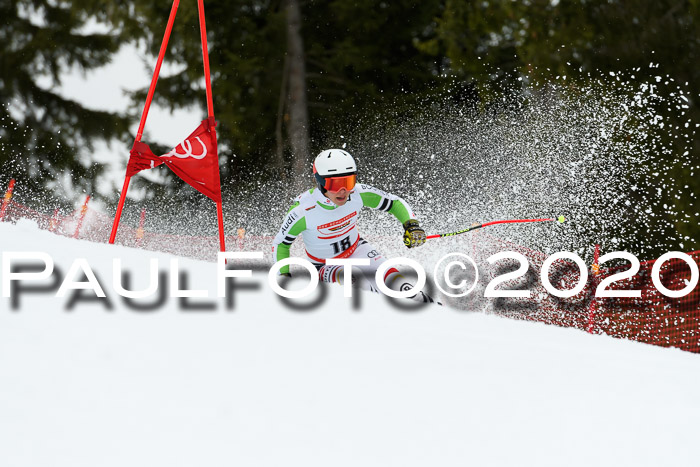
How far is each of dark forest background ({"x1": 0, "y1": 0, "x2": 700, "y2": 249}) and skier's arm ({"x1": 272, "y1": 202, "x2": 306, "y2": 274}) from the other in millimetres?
8151

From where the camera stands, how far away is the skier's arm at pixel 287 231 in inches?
207

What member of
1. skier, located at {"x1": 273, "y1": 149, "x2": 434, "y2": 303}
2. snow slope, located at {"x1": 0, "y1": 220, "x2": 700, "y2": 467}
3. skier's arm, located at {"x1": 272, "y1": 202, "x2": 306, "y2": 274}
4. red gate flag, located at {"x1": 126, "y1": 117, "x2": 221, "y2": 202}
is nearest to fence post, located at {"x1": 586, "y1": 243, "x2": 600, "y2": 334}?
skier, located at {"x1": 273, "y1": 149, "x2": 434, "y2": 303}

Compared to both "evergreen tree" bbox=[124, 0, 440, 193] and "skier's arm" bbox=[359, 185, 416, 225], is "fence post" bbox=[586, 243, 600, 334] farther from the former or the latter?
"evergreen tree" bbox=[124, 0, 440, 193]

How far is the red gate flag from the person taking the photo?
6.54m

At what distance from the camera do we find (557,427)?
116 inches

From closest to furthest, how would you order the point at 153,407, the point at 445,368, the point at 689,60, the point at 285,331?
1. the point at 153,407
2. the point at 445,368
3. the point at 285,331
4. the point at 689,60

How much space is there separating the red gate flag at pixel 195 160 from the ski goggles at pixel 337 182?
183 centimetres

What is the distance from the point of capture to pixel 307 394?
118 inches

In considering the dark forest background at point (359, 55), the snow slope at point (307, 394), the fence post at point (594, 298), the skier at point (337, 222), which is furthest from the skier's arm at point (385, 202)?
the dark forest background at point (359, 55)

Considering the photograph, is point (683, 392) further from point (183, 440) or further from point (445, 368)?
point (183, 440)

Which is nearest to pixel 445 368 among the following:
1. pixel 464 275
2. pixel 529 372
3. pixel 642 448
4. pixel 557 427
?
pixel 529 372

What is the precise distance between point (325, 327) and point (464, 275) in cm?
528

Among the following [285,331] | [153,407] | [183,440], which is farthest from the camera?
[285,331]

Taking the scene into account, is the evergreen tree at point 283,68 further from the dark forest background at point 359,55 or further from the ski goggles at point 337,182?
the ski goggles at point 337,182
